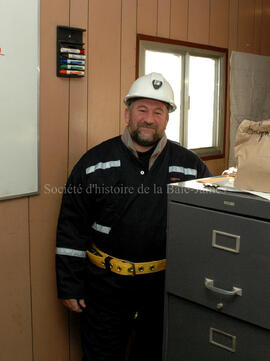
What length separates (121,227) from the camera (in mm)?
1791

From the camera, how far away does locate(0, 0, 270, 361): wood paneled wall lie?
5.83ft

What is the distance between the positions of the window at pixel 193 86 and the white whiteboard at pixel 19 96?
63 centimetres

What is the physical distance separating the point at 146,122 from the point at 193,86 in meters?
0.89

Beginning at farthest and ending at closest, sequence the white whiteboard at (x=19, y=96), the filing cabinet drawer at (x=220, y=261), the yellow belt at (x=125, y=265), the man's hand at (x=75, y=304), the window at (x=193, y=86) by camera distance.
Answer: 1. the window at (x=193, y=86)
2. the man's hand at (x=75, y=304)
3. the yellow belt at (x=125, y=265)
4. the white whiteboard at (x=19, y=96)
5. the filing cabinet drawer at (x=220, y=261)

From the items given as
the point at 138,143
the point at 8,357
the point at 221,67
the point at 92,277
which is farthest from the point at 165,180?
the point at 221,67

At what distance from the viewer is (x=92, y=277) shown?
1.86 metres

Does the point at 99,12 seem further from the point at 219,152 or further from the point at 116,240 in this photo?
the point at 219,152

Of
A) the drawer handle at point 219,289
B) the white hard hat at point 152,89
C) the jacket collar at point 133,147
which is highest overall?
the white hard hat at point 152,89

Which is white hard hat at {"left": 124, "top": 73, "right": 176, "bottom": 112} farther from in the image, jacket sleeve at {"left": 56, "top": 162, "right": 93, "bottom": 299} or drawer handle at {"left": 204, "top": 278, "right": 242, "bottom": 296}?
drawer handle at {"left": 204, "top": 278, "right": 242, "bottom": 296}

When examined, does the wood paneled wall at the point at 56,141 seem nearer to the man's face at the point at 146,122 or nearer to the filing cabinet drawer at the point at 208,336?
the man's face at the point at 146,122

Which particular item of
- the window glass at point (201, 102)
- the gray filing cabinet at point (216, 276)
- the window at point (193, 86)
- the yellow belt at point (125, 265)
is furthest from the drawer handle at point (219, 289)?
the window glass at point (201, 102)

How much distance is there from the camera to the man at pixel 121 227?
5.89 ft

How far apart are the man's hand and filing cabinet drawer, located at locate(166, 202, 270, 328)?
61cm

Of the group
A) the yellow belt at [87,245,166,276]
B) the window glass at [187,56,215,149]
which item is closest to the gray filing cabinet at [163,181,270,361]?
the yellow belt at [87,245,166,276]
